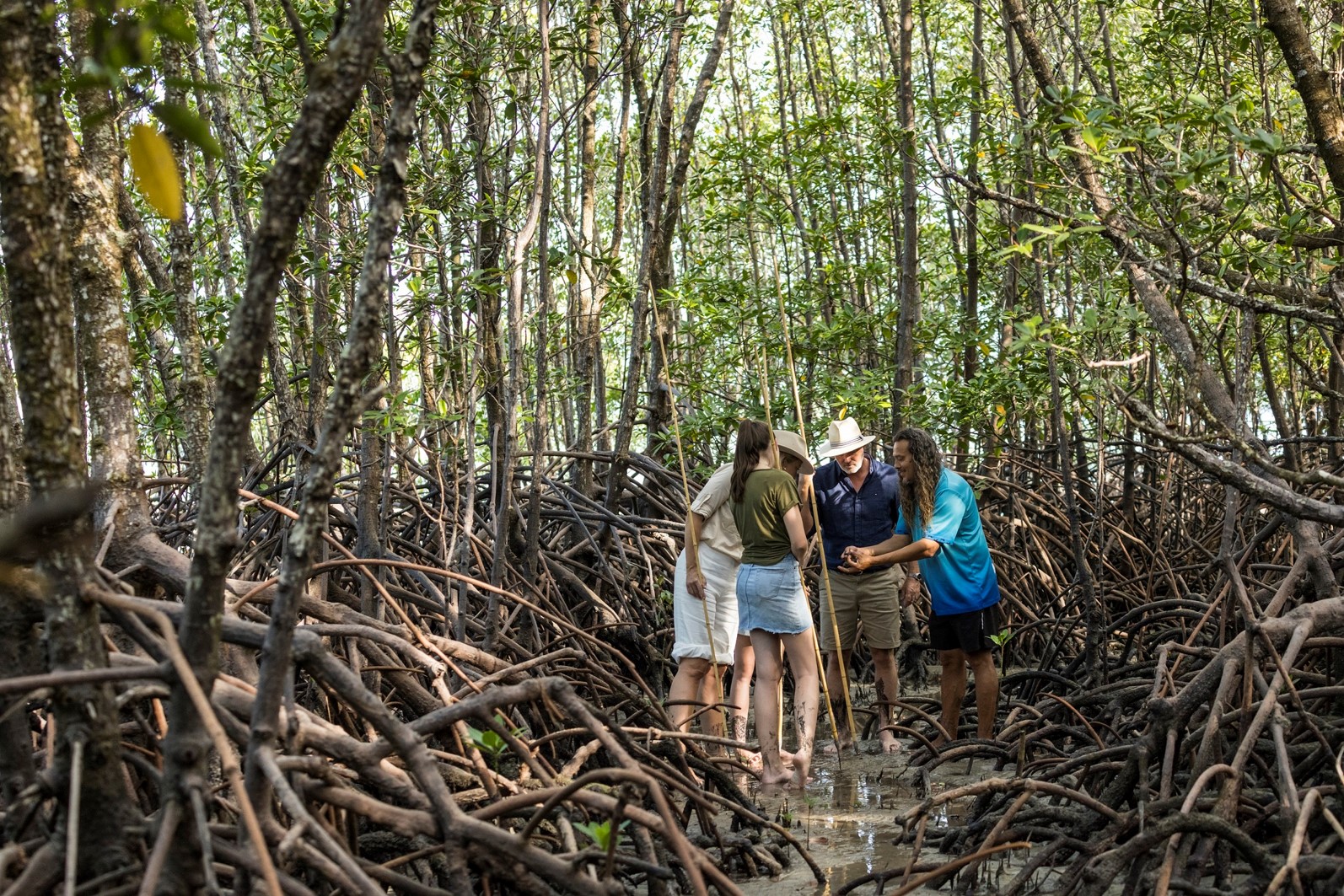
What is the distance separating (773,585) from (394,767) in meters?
2.32

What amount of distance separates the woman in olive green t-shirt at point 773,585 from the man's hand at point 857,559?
12.7 inches

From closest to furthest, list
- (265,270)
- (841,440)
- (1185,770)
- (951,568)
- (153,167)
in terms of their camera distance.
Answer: (153,167) → (265,270) → (1185,770) → (951,568) → (841,440)

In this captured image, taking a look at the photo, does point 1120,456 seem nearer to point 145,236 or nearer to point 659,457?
point 659,457

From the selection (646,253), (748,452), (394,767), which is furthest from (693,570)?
(394,767)

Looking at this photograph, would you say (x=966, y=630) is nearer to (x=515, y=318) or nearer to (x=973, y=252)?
(x=515, y=318)

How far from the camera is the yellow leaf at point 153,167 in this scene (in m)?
1.08

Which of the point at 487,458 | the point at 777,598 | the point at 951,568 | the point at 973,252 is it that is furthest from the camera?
the point at 487,458

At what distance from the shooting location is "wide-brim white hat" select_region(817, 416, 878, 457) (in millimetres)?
4859

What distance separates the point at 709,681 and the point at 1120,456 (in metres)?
4.51

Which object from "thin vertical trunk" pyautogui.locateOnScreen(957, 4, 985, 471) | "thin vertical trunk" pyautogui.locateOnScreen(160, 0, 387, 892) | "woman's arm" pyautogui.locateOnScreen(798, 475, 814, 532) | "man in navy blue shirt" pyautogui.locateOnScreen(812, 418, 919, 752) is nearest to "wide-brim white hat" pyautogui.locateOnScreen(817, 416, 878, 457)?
"man in navy blue shirt" pyautogui.locateOnScreen(812, 418, 919, 752)

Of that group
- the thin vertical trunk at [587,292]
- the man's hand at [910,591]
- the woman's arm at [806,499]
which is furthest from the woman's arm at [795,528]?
the thin vertical trunk at [587,292]

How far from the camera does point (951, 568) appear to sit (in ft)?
14.8

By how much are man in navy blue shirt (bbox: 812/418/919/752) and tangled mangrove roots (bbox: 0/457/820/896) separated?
4.12 ft

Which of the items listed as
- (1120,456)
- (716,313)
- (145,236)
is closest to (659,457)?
(716,313)
